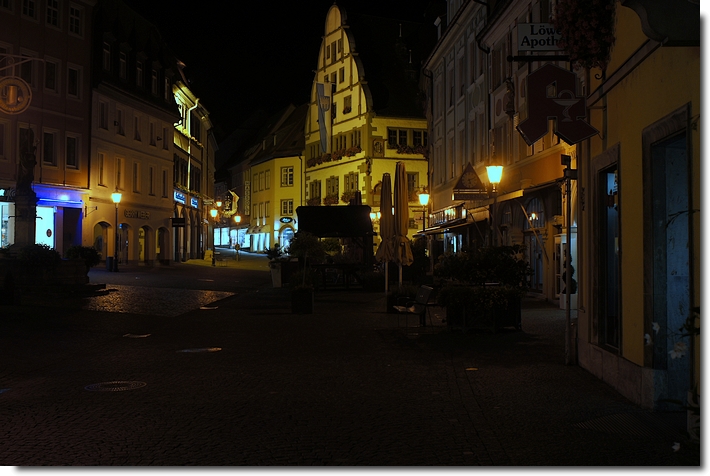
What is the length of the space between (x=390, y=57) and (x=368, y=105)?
5697 millimetres

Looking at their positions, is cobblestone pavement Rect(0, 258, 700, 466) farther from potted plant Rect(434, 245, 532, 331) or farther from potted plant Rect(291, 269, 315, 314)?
potted plant Rect(291, 269, 315, 314)

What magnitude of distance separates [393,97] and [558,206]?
37.7 metres

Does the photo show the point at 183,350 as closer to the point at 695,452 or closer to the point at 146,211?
the point at 695,452

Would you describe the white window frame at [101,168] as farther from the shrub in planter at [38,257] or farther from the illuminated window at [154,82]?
the shrub in planter at [38,257]

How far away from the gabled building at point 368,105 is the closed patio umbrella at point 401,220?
30915 mm

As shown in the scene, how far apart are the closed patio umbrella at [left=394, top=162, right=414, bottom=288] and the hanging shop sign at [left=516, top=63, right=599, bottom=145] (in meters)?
13.6

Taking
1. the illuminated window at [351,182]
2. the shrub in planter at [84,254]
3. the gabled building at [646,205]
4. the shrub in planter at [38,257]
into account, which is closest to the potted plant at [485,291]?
the gabled building at [646,205]

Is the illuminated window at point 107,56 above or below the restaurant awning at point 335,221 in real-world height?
above

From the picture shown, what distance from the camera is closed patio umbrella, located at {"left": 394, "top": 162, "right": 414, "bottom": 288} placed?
24.2m

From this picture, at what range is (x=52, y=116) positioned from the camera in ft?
137

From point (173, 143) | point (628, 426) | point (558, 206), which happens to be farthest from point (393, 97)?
point (628, 426)

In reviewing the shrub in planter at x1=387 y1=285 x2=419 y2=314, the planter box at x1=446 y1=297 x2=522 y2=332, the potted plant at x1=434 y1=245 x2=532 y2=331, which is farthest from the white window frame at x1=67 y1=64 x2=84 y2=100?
the planter box at x1=446 y1=297 x2=522 y2=332

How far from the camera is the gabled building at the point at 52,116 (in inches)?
1561

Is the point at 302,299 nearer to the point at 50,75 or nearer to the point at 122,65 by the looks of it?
the point at 50,75
